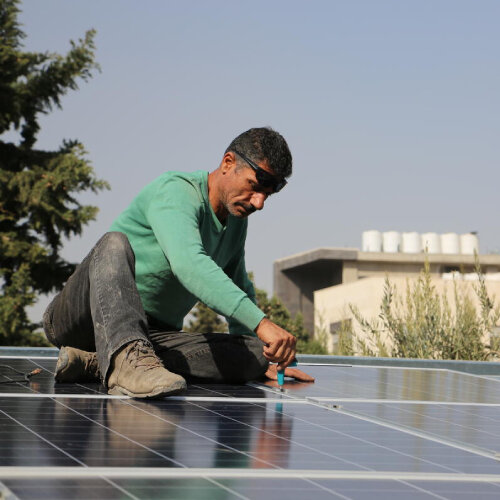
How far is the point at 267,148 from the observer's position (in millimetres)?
5035

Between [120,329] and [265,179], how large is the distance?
0.96 meters

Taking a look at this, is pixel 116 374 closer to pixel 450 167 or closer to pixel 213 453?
pixel 213 453

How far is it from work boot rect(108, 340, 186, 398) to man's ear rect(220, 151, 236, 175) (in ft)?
3.11

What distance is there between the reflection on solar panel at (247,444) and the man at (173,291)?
144 millimetres

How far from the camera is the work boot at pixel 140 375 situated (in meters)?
4.54

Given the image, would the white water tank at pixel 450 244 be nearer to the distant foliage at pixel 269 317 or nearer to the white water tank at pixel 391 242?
the white water tank at pixel 391 242

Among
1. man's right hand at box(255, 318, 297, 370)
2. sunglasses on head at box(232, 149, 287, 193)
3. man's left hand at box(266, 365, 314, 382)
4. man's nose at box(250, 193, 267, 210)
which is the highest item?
sunglasses on head at box(232, 149, 287, 193)

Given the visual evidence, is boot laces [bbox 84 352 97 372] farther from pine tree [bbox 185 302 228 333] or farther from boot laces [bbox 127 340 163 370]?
pine tree [bbox 185 302 228 333]

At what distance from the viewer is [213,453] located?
3201 mm

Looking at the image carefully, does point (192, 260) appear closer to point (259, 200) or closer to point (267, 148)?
point (259, 200)

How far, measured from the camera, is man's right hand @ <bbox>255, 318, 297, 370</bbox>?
177 inches

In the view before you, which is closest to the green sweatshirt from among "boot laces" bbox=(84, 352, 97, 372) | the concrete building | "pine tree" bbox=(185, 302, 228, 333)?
"boot laces" bbox=(84, 352, 97, 372)

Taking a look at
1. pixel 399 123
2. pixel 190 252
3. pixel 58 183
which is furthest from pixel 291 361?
pixel 399 123

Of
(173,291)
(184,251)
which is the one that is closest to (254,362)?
(173,291)
